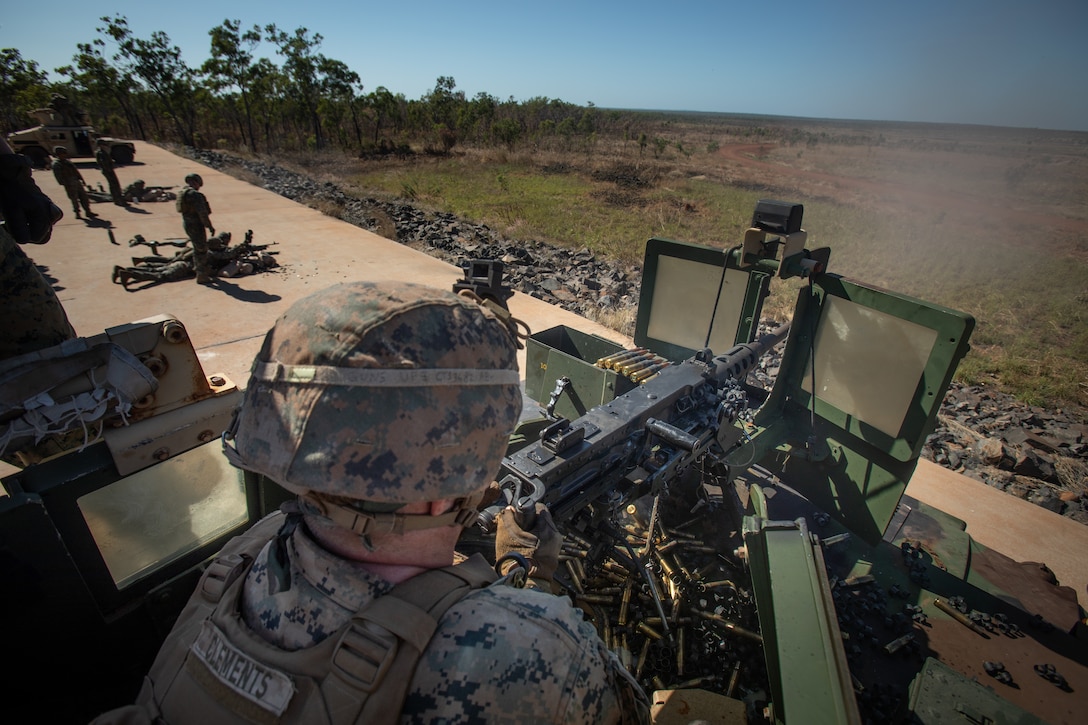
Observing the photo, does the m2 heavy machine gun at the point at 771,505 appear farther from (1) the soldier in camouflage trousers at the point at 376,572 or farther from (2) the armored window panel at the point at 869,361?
(1) the soldier in camouflage trousers at the point at 376,572

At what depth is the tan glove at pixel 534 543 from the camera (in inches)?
90.2

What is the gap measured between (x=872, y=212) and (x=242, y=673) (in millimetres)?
31709

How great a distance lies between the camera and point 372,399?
128cm

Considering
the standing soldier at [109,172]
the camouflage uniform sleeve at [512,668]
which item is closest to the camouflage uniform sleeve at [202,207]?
the standing soldier at [109,172]

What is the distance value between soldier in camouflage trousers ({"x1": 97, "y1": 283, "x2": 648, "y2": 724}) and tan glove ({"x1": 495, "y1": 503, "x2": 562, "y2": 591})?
847 mm

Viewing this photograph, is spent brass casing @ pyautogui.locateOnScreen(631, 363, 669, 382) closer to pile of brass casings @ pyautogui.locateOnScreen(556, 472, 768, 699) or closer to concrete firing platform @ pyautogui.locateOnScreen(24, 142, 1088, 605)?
pile of brass casings @ pyautogui.locateOnScreen(556, 472, 768, 699)

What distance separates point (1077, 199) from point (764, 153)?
2884 centimetres

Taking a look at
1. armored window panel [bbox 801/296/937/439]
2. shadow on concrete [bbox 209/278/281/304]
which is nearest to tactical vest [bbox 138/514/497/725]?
armored window panel [bbox 801/296/937/439]

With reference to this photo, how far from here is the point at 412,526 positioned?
52.9 inches

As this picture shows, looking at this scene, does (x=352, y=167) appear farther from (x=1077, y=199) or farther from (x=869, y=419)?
(x=1077, y=199)

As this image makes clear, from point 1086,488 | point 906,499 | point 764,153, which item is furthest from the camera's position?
point 764,153

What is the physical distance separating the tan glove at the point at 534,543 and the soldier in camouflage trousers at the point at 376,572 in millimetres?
847

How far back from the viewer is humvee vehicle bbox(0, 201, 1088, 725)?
204 centimetres

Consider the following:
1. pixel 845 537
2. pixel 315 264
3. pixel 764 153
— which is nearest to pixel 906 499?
pixel 845 537
